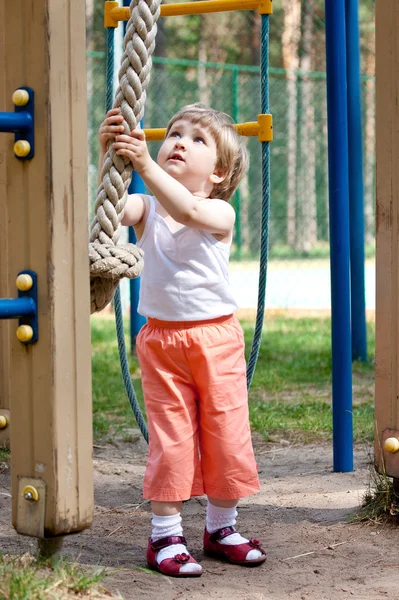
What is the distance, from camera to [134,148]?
2.19m

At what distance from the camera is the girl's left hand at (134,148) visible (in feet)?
7.14

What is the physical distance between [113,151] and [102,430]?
84.6 inches

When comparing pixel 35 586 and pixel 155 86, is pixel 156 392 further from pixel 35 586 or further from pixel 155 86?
pixel 155 86

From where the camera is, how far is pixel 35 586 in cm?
187

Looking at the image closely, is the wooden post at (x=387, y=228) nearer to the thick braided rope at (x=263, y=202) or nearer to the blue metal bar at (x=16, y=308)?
the thick braided rope at (x=263, y=202)

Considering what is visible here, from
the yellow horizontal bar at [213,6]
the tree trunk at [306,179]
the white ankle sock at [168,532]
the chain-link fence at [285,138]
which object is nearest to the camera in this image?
the white ankle sock at [168,532]

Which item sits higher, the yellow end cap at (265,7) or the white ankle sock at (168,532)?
the yellow end cap at (265,7)

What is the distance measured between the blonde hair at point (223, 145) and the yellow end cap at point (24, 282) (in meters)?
0.83

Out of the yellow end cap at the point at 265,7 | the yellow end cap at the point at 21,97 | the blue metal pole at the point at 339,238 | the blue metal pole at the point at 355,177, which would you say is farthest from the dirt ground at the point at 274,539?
the blue metal pole at the point at 355,177

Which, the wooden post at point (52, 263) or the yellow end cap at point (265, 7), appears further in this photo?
the yellow end cap at point (265, 7)

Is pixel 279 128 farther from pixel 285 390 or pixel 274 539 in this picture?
pixel 274 539

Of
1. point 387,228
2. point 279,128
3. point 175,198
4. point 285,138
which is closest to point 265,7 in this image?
point 387,228

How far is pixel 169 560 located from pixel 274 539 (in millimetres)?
440

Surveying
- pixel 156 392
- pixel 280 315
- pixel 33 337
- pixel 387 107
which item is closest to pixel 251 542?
pixel 156 392
